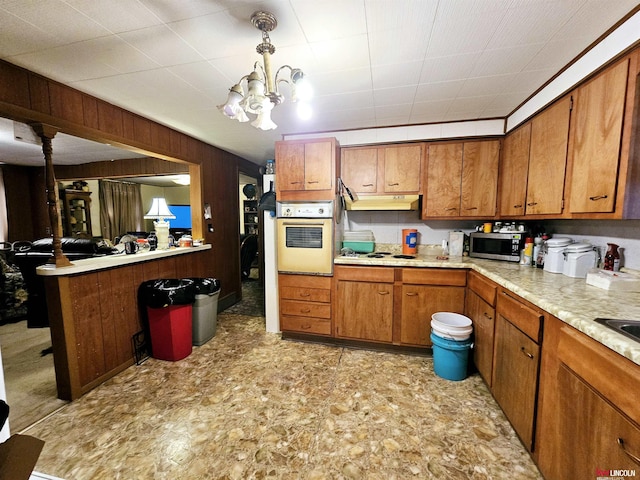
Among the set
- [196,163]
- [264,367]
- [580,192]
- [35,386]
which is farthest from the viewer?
[196,163]

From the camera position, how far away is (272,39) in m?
1.47

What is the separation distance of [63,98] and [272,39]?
1.77 meters

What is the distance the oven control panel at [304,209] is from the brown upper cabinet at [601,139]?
1.83 m

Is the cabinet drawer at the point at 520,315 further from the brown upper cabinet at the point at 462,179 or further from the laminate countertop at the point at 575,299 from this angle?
the brown upper cabinet at the point at 462,179

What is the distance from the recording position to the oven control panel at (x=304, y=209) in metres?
2.60

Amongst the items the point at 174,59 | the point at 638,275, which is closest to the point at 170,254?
the point at 174,59

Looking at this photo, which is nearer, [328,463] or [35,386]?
[328,463]

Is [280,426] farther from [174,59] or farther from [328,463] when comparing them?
[174,59]

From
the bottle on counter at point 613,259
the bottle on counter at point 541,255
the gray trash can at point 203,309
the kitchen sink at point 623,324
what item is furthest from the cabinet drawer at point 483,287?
the gray trash can at point 203,309

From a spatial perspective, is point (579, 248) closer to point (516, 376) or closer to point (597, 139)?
point (597, 139)

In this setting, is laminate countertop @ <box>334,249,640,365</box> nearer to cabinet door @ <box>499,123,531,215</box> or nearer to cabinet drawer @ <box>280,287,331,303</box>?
cabinet door @ <box>499,123,531,215</box>

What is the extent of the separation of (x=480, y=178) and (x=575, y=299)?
1.69 meters

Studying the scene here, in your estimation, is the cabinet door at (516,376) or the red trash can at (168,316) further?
the red trash can at (168,316)

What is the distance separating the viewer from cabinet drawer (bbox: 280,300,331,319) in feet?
8.86
